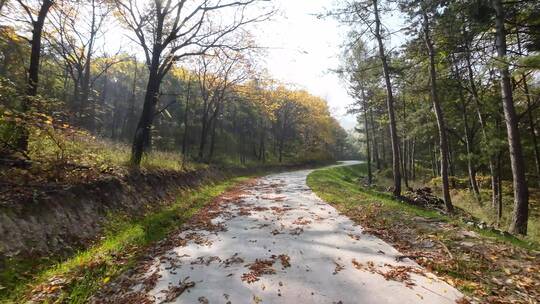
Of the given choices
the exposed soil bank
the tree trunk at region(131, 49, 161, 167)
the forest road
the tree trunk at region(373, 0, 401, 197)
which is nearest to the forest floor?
the forest road

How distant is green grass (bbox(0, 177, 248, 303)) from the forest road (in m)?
0.69

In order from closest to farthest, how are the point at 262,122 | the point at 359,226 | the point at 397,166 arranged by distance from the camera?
the point at 359,226 → the point at 397,166 → the point at 262,122

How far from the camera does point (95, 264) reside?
184 inches

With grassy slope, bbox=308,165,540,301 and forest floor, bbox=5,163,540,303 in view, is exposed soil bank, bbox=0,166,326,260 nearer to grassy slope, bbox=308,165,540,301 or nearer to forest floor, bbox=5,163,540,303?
forest floor, bbox=5,163,540,303

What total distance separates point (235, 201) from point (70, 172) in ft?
19.3

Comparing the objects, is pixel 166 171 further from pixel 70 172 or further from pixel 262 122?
pixel 262 122

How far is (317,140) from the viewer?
49219 mm

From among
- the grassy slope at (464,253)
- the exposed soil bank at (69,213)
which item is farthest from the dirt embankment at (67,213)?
the grassy slope at (464,253)

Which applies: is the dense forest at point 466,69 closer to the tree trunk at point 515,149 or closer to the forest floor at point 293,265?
the tree trunk at point 515,149

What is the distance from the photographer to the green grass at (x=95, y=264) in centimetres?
387

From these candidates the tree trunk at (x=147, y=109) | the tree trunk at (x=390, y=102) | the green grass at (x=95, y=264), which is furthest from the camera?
the tree trunk at (x=390, y=102)

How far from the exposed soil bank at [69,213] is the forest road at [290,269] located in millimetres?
1720

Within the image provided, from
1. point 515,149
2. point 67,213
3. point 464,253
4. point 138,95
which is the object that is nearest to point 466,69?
point 515,149

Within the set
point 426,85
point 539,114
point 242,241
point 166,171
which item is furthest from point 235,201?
point 539,114
